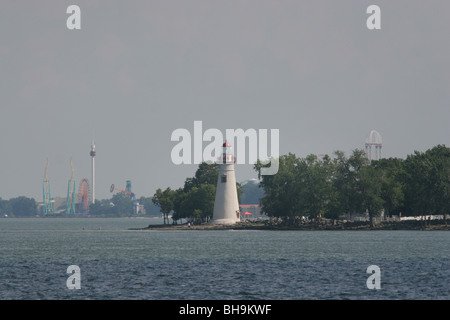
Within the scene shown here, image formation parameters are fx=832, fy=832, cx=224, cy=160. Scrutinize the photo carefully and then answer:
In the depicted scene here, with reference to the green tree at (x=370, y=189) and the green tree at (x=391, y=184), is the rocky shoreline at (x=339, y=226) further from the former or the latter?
the green tree at (x=370, y=189)

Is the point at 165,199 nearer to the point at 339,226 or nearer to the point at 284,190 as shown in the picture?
the point at 284,190

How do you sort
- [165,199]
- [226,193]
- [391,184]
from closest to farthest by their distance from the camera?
[226,193], [391,184], [165,199]

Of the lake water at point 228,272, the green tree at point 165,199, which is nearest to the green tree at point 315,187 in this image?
the green tree at point 165,199

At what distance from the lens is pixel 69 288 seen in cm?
5603

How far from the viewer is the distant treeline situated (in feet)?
494

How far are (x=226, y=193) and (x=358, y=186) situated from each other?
953 inches

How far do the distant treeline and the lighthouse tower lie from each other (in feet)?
33.4

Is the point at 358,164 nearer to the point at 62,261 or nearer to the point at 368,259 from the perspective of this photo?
the point at 368,259

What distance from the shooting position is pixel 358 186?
495ft

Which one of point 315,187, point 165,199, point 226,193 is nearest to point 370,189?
point 315,187

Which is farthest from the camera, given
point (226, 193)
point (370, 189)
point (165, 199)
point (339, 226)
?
point (165, 199)
